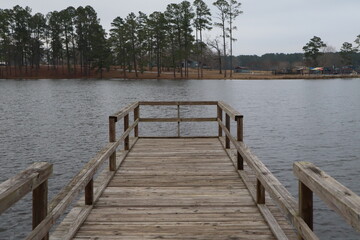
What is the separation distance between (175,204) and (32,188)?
10.5 feet

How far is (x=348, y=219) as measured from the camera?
8.02ft

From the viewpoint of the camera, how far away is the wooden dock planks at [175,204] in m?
4.98

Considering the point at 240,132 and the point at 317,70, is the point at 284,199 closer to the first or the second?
the point at 240,132

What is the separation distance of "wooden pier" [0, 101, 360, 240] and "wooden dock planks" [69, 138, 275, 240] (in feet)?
0.04

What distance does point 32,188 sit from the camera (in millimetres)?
3170

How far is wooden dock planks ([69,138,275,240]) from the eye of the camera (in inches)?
196

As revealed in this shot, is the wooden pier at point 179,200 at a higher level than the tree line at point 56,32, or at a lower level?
lower

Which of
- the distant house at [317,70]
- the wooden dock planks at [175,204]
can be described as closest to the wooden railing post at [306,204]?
the wooden dock planks at [175,204]

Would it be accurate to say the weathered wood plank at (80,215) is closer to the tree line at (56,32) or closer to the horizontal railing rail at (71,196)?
the horizontal railing rail at (71,196)

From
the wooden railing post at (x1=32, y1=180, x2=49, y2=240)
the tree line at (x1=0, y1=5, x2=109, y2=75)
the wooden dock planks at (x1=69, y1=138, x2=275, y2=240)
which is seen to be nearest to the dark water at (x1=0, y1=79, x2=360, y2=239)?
the wooden dock planks at (x1=69, y1=138, x2=275, y2=240)

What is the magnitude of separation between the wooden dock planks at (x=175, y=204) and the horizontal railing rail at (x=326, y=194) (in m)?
1.41

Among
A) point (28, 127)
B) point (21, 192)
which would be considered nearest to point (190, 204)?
point (21, 192)

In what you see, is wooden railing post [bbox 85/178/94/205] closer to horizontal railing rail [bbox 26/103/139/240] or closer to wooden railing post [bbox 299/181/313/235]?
horizontal railing rail [bbox 26/103/139/240]

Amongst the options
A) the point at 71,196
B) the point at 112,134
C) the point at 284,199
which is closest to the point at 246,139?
the point at 112,134
